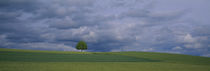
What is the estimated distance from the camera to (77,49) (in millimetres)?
79188

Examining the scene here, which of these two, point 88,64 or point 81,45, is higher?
point 81,45

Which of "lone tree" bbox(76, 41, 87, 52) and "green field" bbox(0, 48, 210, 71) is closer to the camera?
"green field" bbox(0, 48, 210, 71)

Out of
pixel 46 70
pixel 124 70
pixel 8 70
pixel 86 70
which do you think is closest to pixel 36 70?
pixel 46 70

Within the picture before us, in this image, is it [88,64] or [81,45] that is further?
[81,45]

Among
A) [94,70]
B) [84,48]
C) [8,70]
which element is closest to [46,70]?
[8,70]

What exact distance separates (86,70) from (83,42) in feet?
199

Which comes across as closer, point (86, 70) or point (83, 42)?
point (86, 70)

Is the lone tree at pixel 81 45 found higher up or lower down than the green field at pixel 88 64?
higher up

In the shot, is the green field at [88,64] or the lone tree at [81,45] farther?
the lone tree at [81,45]

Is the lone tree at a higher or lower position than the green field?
higher

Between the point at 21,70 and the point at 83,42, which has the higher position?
the point at 83,42

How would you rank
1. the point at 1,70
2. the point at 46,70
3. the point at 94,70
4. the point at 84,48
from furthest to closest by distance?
the point at 84,48
the point at 94,70
the point at 46,70
the point at 1,70

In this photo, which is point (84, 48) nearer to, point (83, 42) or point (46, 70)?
point (83, 42)

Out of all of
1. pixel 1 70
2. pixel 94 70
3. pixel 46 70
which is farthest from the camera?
pixel 94 70
